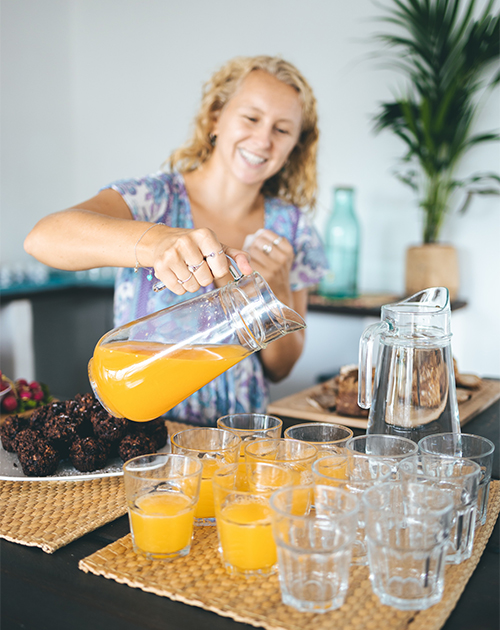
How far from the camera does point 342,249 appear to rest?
2859mm

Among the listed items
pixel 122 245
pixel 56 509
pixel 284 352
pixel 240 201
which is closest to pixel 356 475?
pixel 56 509

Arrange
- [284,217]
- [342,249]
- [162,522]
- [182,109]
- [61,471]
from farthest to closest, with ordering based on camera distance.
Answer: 1. [182,109]
2. [342,249]
3. [284,217]
4. [61,471]
5. [162,522]

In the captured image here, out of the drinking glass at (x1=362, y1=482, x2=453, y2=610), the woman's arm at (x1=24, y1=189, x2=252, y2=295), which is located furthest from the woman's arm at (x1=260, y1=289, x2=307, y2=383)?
the drinking glass at (x1=362, y1=482, x2=453, y2=610)

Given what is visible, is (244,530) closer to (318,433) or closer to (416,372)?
(318,433)

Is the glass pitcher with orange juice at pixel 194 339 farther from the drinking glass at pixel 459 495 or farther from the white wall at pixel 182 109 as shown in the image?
the white wall at pixel 182 109

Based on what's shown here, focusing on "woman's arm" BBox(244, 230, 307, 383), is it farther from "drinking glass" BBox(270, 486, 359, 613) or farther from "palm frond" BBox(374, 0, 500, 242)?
"palm frond" BBox(374, 0, 500, 242)

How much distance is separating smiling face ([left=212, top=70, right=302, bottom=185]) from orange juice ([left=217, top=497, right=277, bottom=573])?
104 cm

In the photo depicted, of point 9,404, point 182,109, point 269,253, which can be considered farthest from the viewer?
point 182,109

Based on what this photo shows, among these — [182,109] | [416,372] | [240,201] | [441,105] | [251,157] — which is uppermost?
[182,109]

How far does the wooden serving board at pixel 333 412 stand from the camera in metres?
1.27

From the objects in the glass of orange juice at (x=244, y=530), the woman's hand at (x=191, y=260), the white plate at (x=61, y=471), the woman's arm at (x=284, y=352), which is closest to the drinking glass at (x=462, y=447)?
the glass of orange juice at (x=244, y=530)

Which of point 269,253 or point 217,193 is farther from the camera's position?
point 217,193

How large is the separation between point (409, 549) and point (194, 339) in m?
0.38

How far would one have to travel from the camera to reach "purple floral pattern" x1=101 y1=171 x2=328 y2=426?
1.46 metres
